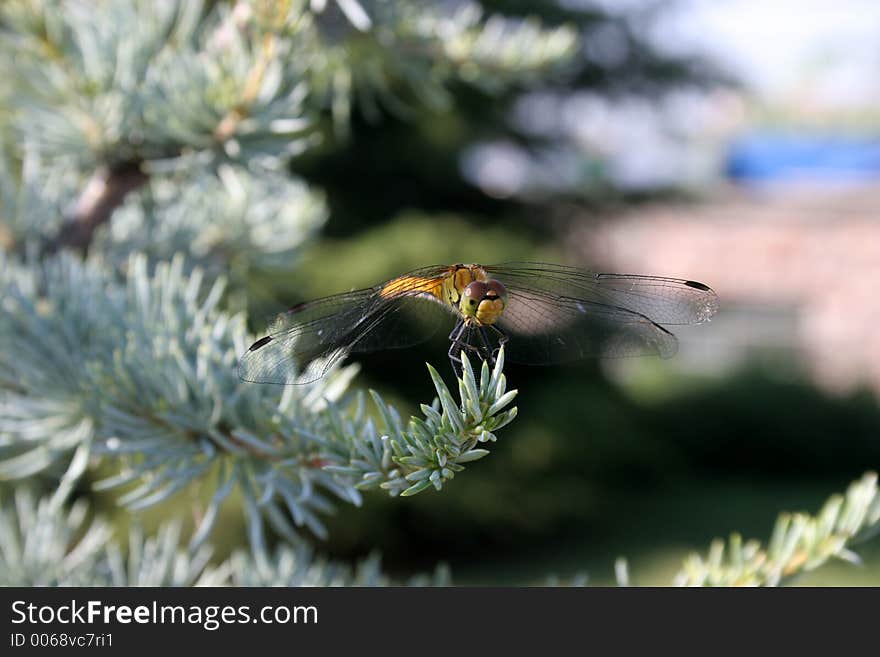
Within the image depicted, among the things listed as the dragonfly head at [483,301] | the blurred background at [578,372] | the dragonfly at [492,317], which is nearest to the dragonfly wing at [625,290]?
the dragonfly at [492,317]

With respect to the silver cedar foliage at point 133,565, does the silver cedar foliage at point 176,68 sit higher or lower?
higher

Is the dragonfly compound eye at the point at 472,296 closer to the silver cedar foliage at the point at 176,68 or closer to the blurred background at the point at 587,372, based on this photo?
the silver cedar foliage at the point at 176,68

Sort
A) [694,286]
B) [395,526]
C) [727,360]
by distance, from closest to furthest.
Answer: [694,286], [395,526], [727,360]

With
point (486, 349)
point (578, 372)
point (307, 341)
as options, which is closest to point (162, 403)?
point (307, 341)

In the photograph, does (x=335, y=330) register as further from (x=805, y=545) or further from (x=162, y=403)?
(x=805, y=545)

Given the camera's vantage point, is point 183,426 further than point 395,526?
No
